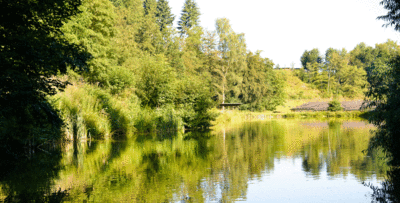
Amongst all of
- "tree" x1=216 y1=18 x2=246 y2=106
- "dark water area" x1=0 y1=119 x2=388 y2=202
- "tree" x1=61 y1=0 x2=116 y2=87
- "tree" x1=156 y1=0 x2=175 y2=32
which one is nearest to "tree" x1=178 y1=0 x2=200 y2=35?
"tree" x1=156 y1=0 x2=175 y2=32

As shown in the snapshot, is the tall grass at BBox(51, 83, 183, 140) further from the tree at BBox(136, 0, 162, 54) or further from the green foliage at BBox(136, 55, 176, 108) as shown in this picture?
the tree at BBox(136, 0, 162, 54)

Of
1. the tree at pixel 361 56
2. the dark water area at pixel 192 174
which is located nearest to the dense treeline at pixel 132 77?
the dark water area at pixel 192 174

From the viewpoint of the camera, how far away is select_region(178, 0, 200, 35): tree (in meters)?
87.1

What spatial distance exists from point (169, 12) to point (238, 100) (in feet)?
123

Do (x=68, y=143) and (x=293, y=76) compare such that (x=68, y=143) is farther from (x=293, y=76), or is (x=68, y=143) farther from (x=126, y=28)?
(x=293, y=76)

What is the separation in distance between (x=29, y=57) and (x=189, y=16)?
80771mm

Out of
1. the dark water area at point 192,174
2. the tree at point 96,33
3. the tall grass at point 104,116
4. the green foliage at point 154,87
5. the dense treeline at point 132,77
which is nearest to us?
the dark water area at point 192,174

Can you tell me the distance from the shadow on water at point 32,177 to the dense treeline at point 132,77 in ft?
3.96

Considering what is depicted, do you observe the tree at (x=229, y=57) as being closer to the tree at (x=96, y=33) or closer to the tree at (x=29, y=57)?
the tree at (x=96, y=33)

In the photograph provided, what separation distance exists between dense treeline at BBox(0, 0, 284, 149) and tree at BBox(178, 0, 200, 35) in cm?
289

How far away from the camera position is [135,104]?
91.8ft

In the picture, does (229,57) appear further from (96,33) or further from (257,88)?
(96,33)

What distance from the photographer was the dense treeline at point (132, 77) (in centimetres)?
1104

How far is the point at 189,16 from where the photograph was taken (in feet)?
288
